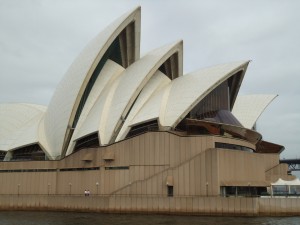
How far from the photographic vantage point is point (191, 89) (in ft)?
125

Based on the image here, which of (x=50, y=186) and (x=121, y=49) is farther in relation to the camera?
(x=121, y=49)

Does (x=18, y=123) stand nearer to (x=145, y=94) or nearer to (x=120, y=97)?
(x=120, y=97)

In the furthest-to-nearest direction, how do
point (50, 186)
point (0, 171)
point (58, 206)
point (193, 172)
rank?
point (0, 171)
point (50, 186)
point (58, 206)
point (193, 172)

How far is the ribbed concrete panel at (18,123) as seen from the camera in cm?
4339

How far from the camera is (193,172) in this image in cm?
3209

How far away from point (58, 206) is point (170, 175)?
10136 millimetres

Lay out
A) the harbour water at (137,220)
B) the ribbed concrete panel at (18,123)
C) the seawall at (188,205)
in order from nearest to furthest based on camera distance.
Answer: the harbour water at (137,220) → the seawall at (188,205) → the ribbed concrete panel at (18,123)

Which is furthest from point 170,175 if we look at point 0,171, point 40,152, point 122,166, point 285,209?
point 0,171

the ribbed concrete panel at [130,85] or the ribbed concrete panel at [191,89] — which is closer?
the ribbed concrete panel at [191,89]

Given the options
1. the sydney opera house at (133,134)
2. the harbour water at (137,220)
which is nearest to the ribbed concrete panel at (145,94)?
the sydney opera house at (133,134)

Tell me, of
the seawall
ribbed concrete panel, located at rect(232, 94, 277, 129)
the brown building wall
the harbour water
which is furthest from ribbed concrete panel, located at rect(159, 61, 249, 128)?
the harbour water

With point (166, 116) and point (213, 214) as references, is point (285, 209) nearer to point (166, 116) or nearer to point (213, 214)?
point (213, 214)

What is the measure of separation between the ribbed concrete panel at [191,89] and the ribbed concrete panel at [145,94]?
4.08 ft

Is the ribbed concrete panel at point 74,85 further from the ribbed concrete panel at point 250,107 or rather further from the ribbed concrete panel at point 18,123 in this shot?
the ribbed concrete panel at point 250,107
